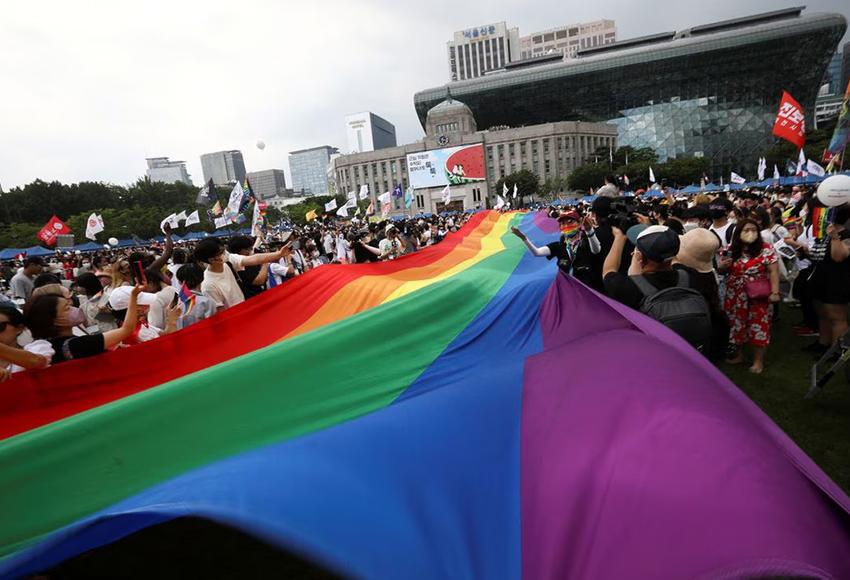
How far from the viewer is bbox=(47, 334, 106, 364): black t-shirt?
9.35ft

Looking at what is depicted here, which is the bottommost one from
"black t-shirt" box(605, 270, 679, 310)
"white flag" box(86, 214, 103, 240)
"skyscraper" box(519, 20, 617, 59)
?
"black t-shirt" box(605, 270, 679, 310)

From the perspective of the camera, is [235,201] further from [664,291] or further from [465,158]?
[465,158]

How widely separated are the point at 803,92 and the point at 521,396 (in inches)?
4003

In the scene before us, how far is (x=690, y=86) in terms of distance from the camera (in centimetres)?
7875

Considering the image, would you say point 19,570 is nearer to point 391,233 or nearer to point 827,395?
point 827,395

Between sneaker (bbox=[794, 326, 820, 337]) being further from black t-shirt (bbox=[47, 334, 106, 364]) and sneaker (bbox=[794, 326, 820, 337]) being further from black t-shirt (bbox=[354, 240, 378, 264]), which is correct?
black t-shirt (bbox=[47, 334, 106, 364])

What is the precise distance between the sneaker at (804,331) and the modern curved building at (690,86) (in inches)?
3414

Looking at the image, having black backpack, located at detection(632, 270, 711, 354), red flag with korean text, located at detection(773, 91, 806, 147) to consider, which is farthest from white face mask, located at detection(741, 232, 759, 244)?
red flag with korean text, located at detection(773, 91, 806, 147)

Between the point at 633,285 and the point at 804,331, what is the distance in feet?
15.9

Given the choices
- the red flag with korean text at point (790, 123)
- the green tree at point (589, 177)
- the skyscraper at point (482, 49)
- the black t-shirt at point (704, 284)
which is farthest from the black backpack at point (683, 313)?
the skyscraper at point (482, 49)

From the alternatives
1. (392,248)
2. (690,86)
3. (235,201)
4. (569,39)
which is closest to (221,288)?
(392,248)

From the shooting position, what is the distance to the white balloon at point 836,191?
4238 mm

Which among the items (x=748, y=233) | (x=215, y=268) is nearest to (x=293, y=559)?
(x=215, y=268)

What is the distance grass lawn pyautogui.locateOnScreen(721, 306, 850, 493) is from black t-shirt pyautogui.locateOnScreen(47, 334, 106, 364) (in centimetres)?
487
